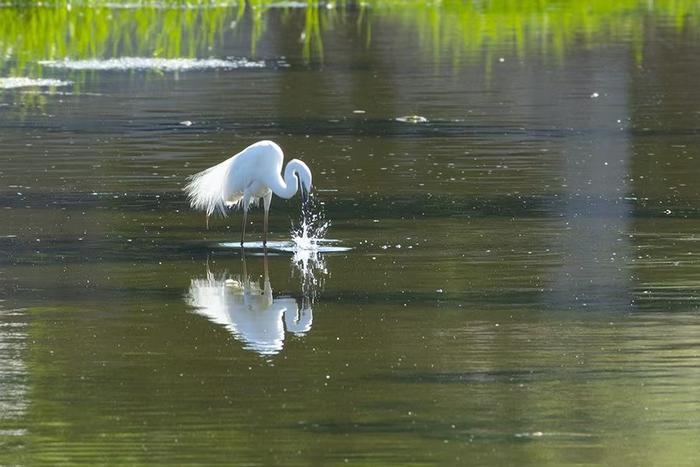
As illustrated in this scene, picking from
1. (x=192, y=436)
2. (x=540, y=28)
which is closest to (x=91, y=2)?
(x=540, y=28)

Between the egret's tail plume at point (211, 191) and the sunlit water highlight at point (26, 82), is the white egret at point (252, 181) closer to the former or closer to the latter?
the egret's tail plume at point (211, 191)

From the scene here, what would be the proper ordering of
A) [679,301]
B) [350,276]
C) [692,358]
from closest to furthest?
[692,358]
[679,301]
[350,276]

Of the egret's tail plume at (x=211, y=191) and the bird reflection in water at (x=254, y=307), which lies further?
the egret's tail plume at (x=211, y=191)

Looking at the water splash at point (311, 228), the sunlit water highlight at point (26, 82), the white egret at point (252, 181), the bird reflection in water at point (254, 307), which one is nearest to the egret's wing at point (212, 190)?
the white egret at point (252, 181)

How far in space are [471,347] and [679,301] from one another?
1750 mm

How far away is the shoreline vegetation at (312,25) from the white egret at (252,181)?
13246 millimetres

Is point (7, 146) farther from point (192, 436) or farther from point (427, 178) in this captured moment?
point (192, 436)

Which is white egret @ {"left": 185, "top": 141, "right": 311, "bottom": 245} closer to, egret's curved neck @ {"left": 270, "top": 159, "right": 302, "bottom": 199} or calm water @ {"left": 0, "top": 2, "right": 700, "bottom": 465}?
egret's curved neck @ {"left": 270, "top": 159, "right": 302, "bottom": 199}

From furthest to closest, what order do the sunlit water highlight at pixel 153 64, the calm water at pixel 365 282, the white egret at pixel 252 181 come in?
the sunlit water highlight at pixel 153 64, the white egret at pixel 252 181, the calm water at pixel 365 282

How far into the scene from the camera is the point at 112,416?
8.15 meters

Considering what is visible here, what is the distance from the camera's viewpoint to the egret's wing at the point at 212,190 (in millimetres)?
14047

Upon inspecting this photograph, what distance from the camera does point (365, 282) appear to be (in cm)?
1159

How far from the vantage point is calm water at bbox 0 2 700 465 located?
7.93 m

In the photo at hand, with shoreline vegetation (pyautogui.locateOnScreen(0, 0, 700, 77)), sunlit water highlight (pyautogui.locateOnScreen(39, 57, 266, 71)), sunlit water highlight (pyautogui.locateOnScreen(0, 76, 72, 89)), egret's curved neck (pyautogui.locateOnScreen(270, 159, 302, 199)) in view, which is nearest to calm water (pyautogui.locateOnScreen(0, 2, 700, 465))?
sunlit water highlight (pyautogui.locateOnScreen(0, 76, 72, 89))
